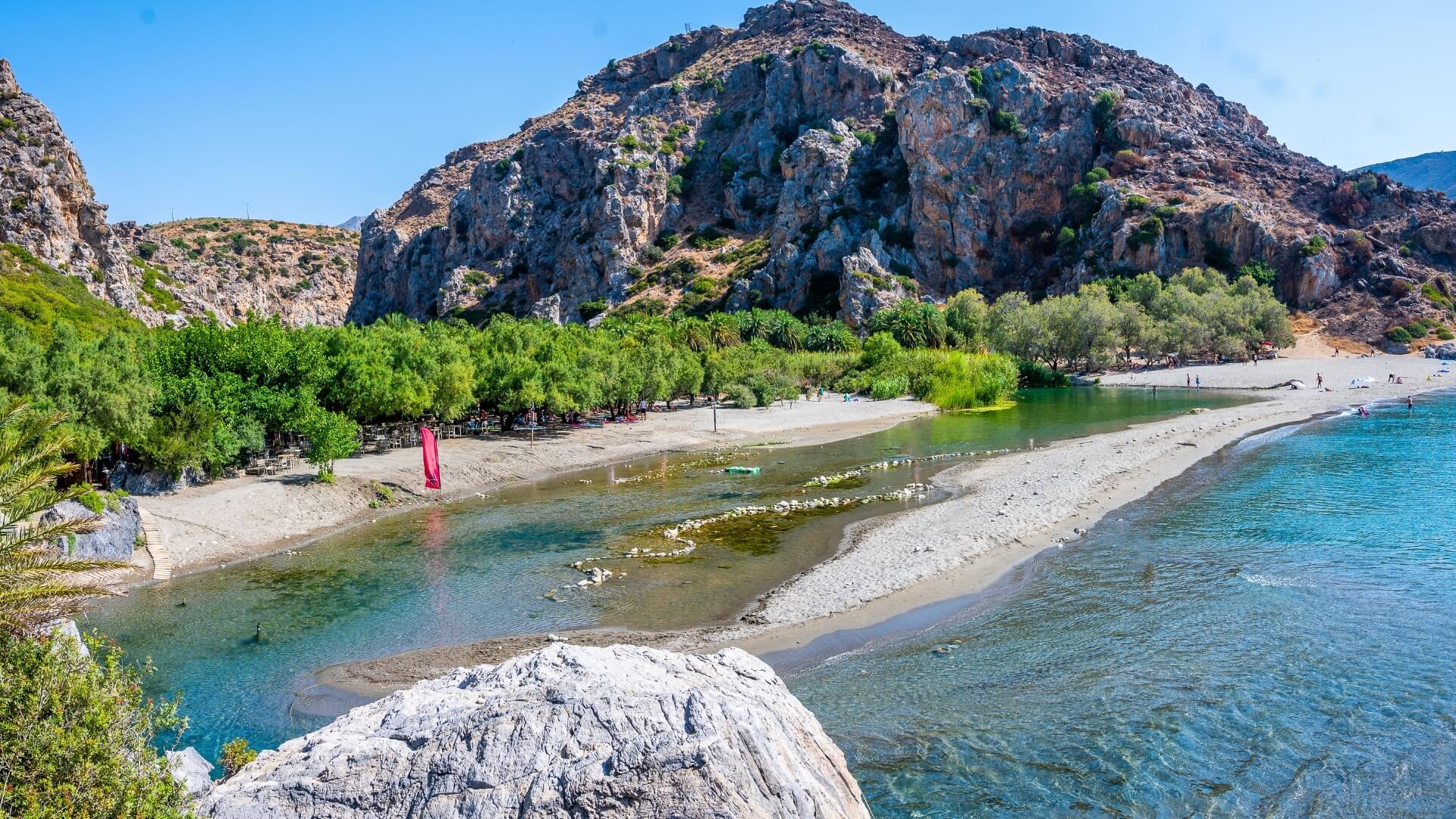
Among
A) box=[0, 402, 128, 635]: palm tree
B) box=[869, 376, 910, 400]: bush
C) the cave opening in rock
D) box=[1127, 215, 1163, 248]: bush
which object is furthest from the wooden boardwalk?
box=[1127, 215, 1163, 248]: bush

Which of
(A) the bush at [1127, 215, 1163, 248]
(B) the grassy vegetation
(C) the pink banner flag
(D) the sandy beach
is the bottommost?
(D) the sandy beach

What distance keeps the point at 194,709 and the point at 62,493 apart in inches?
281

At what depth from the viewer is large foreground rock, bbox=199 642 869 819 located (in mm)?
7410

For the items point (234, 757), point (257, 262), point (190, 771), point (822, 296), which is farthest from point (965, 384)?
point (257, 262)

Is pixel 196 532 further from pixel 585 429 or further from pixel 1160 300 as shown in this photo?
pixel 1160 300

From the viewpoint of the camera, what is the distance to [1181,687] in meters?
15.4

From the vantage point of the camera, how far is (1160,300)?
10038 cm

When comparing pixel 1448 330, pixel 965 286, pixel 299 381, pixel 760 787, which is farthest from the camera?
pixel 965 286

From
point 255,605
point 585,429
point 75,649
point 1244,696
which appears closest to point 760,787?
point 75,649

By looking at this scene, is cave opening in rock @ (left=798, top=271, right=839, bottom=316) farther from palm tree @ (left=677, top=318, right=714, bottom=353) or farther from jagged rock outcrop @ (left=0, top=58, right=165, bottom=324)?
jagged rock outcrop @ (left=0, top=58, right=165, bottom=324)

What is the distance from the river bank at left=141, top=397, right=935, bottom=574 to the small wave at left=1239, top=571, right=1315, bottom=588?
93.7 feet

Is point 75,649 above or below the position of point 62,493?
below

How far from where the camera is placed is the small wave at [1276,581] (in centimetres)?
2092

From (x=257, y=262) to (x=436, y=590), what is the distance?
164 metres
